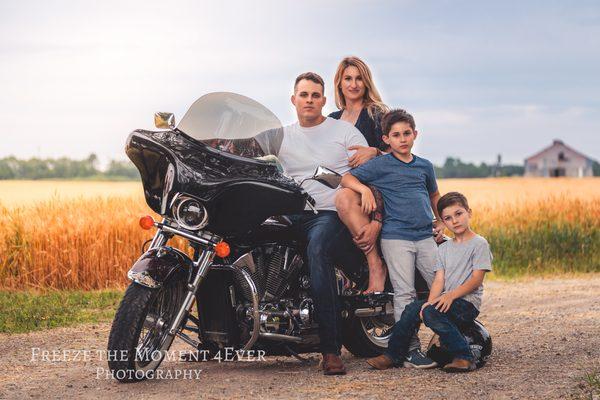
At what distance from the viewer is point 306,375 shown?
6.74 meters

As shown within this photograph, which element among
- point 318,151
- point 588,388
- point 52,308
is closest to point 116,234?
point 52,308

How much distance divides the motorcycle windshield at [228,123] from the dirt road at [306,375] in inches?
64.8

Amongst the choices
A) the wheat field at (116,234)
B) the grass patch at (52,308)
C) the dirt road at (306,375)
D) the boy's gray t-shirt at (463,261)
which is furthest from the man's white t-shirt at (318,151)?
the wheat field at (116,234)

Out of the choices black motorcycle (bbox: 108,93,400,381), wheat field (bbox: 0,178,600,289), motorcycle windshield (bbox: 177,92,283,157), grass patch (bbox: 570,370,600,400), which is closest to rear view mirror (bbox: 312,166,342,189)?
black motorcycle (bbox: 108,93,400,381)

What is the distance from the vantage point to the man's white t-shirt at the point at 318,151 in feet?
22.4

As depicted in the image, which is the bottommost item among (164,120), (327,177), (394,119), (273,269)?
(273,269)

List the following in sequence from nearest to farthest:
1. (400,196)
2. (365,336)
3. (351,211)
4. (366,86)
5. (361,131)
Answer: (351,211) < (400,196) < (365,336) < (361,131) < (366,86)

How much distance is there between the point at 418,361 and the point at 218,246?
196 cm

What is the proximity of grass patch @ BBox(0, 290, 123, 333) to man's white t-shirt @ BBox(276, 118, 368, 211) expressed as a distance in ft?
14.4

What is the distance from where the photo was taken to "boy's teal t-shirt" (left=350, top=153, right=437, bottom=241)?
22.7ft

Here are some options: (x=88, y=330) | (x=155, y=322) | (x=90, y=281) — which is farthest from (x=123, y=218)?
(x=155, y=322)

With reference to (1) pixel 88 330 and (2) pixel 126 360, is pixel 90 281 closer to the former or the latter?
(1) pixel 88 330

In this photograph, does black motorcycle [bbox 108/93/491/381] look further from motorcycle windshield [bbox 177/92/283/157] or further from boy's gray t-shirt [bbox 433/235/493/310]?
boy's gray t-shirt [bbox 433/235/493/310]

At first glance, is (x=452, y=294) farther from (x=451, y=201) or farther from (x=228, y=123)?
(x=228, y=123)
